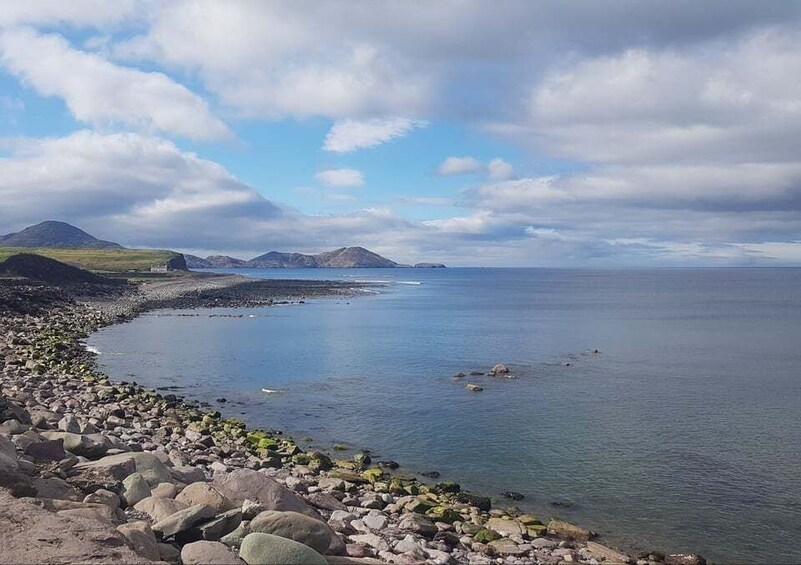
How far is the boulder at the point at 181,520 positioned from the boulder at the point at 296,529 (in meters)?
0.89

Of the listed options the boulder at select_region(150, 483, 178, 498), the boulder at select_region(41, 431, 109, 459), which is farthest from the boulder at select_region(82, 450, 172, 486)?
the boulder at select_region(41, 431, 109, 459)

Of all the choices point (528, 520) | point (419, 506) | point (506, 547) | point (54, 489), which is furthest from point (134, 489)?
point (528, 520)

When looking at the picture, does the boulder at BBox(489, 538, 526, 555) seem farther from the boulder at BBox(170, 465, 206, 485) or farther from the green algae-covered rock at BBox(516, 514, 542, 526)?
the boulder at BBox(170, 465, 206, 485)

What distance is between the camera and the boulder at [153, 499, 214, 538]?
1090 cm

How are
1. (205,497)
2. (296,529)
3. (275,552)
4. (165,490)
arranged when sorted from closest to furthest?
(275,552) → (296,529) → (205,497) → (165,490)

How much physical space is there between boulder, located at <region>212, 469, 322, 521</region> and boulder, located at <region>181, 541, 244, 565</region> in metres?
2.85

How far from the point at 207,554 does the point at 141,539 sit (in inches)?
43.8

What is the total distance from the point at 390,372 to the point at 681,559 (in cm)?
2864

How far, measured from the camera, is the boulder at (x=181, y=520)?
10.9m

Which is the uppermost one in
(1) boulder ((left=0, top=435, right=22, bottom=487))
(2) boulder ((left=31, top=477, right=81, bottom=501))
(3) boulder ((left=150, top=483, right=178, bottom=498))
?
(1) boulder ((left=0, top=435, right=22, bottom=487))

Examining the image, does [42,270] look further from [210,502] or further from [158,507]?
[210,502]

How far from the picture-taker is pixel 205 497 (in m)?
12.5

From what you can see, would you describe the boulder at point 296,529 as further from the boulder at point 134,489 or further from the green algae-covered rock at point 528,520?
the green algae-covered rock at point 528,520

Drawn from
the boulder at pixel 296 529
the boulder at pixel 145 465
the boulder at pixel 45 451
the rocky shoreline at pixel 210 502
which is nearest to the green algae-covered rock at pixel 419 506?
the rocky shoreline at pixel 210 502
